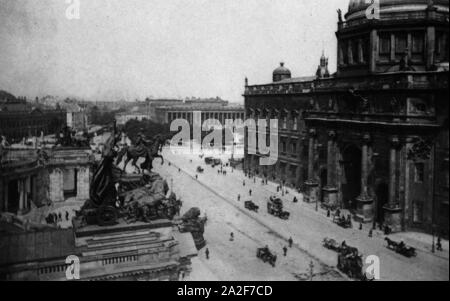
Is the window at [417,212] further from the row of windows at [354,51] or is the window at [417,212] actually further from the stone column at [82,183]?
the stone column at [82,183]

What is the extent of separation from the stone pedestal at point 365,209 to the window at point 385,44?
12.4 metres

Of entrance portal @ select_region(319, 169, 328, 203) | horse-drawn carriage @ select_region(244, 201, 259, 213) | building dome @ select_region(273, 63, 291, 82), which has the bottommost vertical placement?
horse-drawn carriage @ select_region(244, 201, 259, 213)

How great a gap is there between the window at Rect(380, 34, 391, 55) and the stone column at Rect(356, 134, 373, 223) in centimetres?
750

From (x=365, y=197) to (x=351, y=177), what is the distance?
4.46 metres

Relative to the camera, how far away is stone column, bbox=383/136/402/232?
30.8m

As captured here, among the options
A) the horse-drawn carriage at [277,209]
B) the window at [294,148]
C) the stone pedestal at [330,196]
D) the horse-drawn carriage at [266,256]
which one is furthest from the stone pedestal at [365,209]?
the window at [294,148]

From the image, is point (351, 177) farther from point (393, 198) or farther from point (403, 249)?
point (403, 249)

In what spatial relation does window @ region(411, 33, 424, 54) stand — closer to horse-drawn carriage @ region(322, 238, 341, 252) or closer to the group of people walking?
horse-drawn carriage @ region(322, 238, 341, 252)

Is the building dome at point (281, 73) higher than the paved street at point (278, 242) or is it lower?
higher

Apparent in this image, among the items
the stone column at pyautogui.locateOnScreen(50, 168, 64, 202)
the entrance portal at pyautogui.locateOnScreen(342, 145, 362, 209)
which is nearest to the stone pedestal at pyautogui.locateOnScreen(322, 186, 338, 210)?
the entrance portal at pyautogui.locateOnScreen(342, 145, 362, 209)

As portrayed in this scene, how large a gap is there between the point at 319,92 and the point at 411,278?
866 inches

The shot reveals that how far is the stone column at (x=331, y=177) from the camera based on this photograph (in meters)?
38.2

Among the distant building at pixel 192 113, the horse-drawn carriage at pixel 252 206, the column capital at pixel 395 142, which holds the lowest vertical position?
the horse-drawn carriage at pixel 252 206

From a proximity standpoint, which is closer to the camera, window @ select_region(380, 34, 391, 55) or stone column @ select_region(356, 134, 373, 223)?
stone column @ select_region(356, 134, 373, 223)
